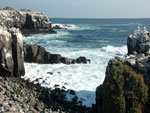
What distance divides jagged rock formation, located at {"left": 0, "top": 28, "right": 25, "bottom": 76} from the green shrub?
13341mm

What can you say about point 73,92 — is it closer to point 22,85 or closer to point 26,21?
point 22,85

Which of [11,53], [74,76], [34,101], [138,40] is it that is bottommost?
[74,76]

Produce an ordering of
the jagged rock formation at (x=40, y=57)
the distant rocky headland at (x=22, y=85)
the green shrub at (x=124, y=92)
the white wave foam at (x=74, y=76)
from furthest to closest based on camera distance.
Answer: the jagged rock formation at (x=40, y=57) → the white wave foam at (x=74, y=76) → the distant rocky headland at (x=22, y=85) → the green shrub at (x=124, y=92)

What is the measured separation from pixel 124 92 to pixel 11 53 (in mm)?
14869

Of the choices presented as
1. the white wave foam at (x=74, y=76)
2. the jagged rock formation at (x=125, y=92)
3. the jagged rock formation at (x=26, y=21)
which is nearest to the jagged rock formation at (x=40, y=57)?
the white wave foam at (x=74, y=76)

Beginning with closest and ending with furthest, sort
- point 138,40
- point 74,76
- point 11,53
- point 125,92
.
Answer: point 125,92 < point 11,53 < point 74,76 < point 138,40

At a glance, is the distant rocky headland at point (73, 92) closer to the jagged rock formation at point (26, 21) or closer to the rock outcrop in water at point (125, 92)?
the rock outcrop in water at point (125, 92)

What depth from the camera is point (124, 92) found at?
15.0m

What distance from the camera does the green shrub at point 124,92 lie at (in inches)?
581

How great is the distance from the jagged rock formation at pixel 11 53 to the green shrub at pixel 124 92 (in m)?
13.3

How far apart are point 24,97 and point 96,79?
9.62 m

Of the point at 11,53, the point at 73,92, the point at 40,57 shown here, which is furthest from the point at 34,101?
the point at 40,57

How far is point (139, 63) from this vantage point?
16250 mm

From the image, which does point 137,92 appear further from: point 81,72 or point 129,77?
point 81,72
